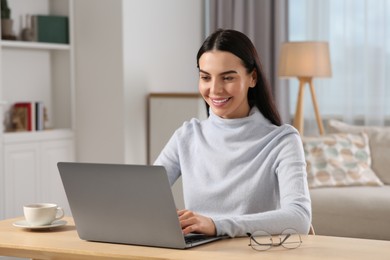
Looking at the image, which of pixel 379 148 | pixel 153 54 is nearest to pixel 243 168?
pixel 379 148

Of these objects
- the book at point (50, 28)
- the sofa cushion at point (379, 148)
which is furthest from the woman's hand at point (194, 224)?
the book at point (50, 28)

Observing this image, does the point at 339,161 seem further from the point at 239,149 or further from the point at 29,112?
the point at 239,149

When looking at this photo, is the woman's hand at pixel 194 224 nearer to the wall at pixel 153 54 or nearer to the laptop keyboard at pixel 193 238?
the laptop keyboard at pixel 193 238

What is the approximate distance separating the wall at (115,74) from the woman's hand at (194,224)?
10.8 feet

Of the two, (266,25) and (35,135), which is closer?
(35,135)

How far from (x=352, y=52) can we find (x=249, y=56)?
3.66 m

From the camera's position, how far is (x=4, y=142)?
4699 mm

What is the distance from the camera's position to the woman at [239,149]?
213 cm

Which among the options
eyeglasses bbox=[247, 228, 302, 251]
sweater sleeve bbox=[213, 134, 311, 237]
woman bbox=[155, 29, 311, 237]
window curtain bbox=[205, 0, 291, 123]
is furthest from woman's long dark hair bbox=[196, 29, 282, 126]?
window curtain bbox=[205, 0, 291, 123]

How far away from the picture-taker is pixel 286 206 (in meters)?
2.02

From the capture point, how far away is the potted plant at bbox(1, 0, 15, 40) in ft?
15.7

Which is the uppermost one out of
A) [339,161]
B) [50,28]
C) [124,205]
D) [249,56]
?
[50,28]

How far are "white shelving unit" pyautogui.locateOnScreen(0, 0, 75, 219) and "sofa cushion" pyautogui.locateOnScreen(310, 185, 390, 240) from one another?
5.67 ft

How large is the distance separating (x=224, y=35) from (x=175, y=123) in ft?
10.4
